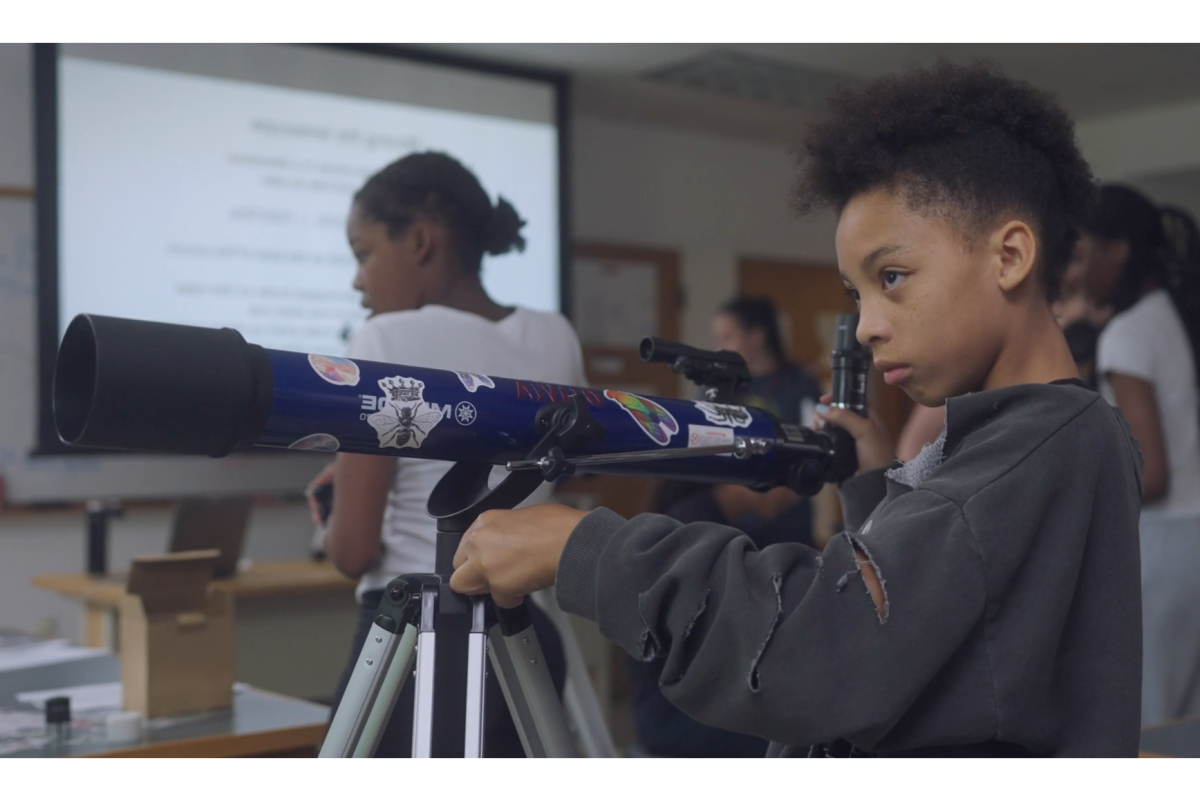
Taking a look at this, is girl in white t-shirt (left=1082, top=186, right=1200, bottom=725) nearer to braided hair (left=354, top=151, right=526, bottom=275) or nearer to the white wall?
braided hair (left=354, top=151, right=526, bottom=275)

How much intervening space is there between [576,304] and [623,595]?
4301 mm

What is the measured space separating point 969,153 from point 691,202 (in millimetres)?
4611

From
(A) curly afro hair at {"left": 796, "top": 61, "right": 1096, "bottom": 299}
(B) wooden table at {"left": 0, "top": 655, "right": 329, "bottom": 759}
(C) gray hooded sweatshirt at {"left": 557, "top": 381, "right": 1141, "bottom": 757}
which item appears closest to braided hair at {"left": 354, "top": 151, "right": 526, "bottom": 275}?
Result: (B) wooden table at {"left": 0, "top": 655, "right": 329, "bottom": 759}

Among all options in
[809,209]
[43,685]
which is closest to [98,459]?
[43,685]

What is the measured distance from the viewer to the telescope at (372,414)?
75 centimetres

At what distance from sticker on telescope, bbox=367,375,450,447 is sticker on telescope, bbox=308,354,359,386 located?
21mm

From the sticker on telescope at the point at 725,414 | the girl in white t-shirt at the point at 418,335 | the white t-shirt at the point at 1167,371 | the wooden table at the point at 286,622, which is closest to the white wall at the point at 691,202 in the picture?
the wooden table at the point at 286,622

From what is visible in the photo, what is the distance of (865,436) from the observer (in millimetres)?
1197

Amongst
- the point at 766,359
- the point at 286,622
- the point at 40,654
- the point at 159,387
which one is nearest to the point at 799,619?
the point at 159,387

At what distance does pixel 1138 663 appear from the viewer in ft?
2.45

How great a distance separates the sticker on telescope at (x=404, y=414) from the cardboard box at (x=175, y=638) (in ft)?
3.04

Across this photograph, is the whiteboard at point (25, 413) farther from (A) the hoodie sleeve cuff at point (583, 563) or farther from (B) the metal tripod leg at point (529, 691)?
(A) the hoodie sleeve cuff at point (583, 563)

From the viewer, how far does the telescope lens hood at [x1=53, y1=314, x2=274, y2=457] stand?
741 millimetres
